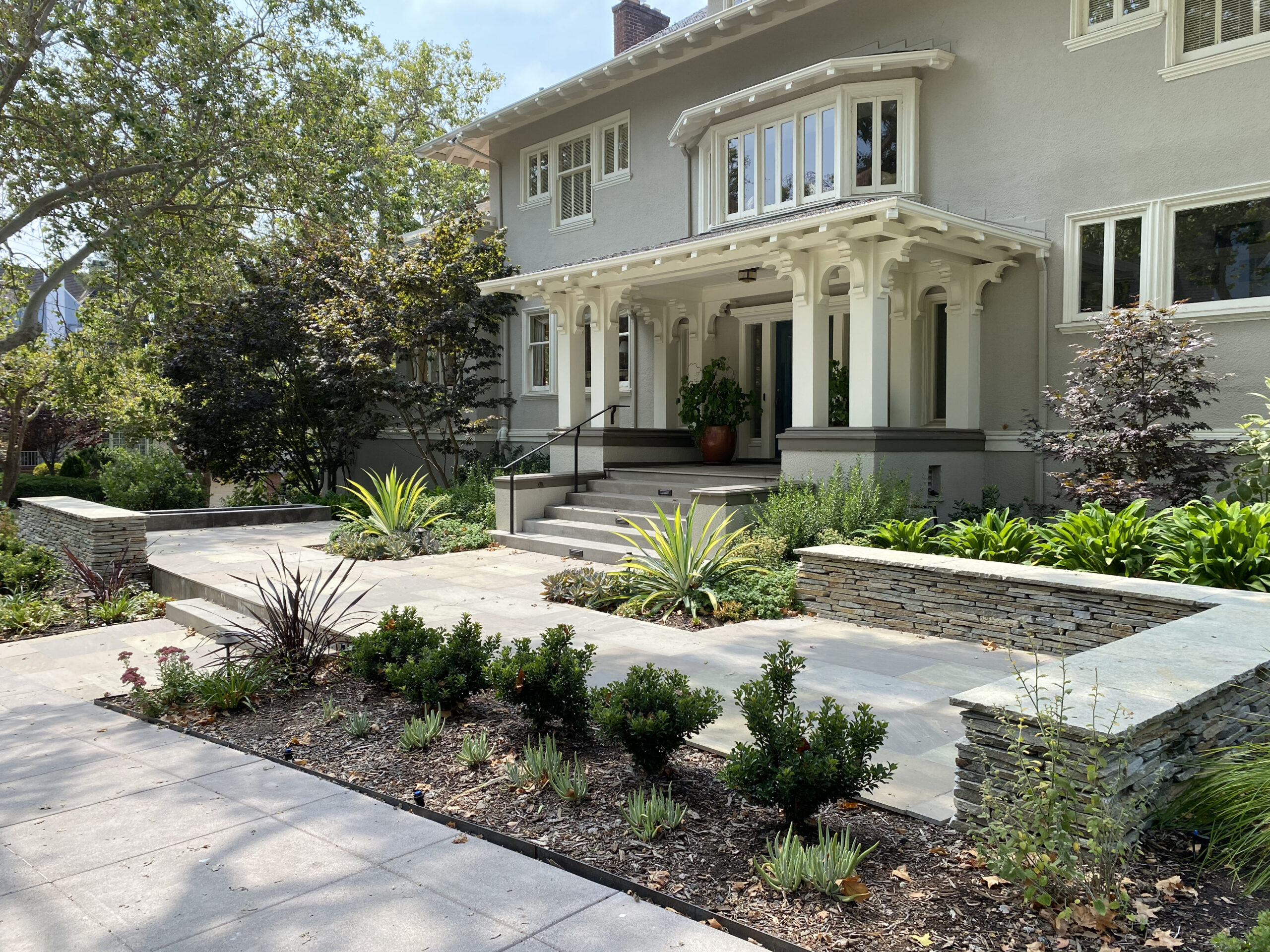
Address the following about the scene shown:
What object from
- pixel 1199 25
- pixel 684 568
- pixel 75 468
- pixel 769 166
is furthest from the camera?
pixel 75 468

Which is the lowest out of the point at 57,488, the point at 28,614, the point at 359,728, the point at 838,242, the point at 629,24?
the point at 28,614

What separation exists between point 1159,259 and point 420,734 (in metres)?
9.42

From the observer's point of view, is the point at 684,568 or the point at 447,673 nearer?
the point at 447,673

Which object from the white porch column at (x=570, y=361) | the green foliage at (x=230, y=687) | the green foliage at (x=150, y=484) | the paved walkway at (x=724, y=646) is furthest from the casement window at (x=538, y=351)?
the green foliage at (x=230, y=687)

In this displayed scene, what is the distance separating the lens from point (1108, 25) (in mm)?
10039

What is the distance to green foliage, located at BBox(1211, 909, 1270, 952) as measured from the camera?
2.18 meters

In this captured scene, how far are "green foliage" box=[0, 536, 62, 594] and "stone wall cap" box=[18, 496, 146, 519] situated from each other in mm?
591

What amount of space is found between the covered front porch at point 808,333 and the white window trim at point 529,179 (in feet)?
10.7

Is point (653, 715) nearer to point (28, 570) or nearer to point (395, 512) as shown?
point (395, 512)

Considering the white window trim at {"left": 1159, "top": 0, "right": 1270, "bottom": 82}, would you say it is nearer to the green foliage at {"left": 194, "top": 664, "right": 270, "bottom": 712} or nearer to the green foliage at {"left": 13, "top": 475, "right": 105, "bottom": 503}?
the green foliage at {"left": 194, "top": 664, "right": 270, "bottom": 712}

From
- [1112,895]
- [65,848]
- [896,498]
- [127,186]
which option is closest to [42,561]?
[127,186]

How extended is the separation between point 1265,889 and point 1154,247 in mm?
8673

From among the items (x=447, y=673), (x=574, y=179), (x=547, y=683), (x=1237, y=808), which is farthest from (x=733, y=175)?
(x=1237, y=808)

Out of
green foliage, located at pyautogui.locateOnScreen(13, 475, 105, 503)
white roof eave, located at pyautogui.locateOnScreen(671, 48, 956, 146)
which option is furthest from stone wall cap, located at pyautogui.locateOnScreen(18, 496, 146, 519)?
white roof eave, located at pyautogui.locateOnScreen(671, 48, 956, 146)
